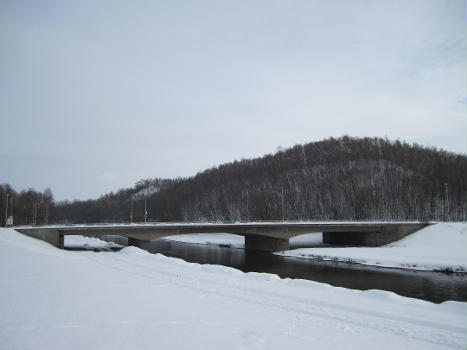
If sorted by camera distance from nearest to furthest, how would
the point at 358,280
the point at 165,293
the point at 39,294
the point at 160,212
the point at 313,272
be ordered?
the point at 39,294 < the point at 165,293 < the point at 358,280 < the point at 313,272 < the point at 160,212

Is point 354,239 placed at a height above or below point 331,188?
below

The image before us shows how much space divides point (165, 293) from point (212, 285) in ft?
9.52

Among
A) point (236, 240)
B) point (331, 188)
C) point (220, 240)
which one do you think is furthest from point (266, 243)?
point (331, 188)

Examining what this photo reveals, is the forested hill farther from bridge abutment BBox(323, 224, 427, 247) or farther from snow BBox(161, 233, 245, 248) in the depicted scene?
bridge abutment BBox(323, 224, 427, 247)

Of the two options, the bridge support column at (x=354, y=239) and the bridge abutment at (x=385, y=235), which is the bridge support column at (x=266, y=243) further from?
the bridge abutment at (x=385, y=235)

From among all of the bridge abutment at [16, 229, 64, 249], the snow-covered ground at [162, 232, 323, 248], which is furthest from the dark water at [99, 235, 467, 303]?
the snow-covered ground at [162, 232, 323, 248]

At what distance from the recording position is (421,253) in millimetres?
46125

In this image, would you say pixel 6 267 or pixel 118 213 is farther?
pixel 118 213

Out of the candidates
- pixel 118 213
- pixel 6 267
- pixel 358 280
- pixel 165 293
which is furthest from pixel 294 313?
pixel 118 213

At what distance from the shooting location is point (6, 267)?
18391mm

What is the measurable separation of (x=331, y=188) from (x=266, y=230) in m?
46.3

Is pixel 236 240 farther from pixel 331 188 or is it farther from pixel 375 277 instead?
pixel 375 277

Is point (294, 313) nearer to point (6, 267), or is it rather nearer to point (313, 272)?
point (6, 267)

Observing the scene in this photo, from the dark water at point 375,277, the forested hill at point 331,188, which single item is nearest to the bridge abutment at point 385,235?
the forested hill at point 331,188
